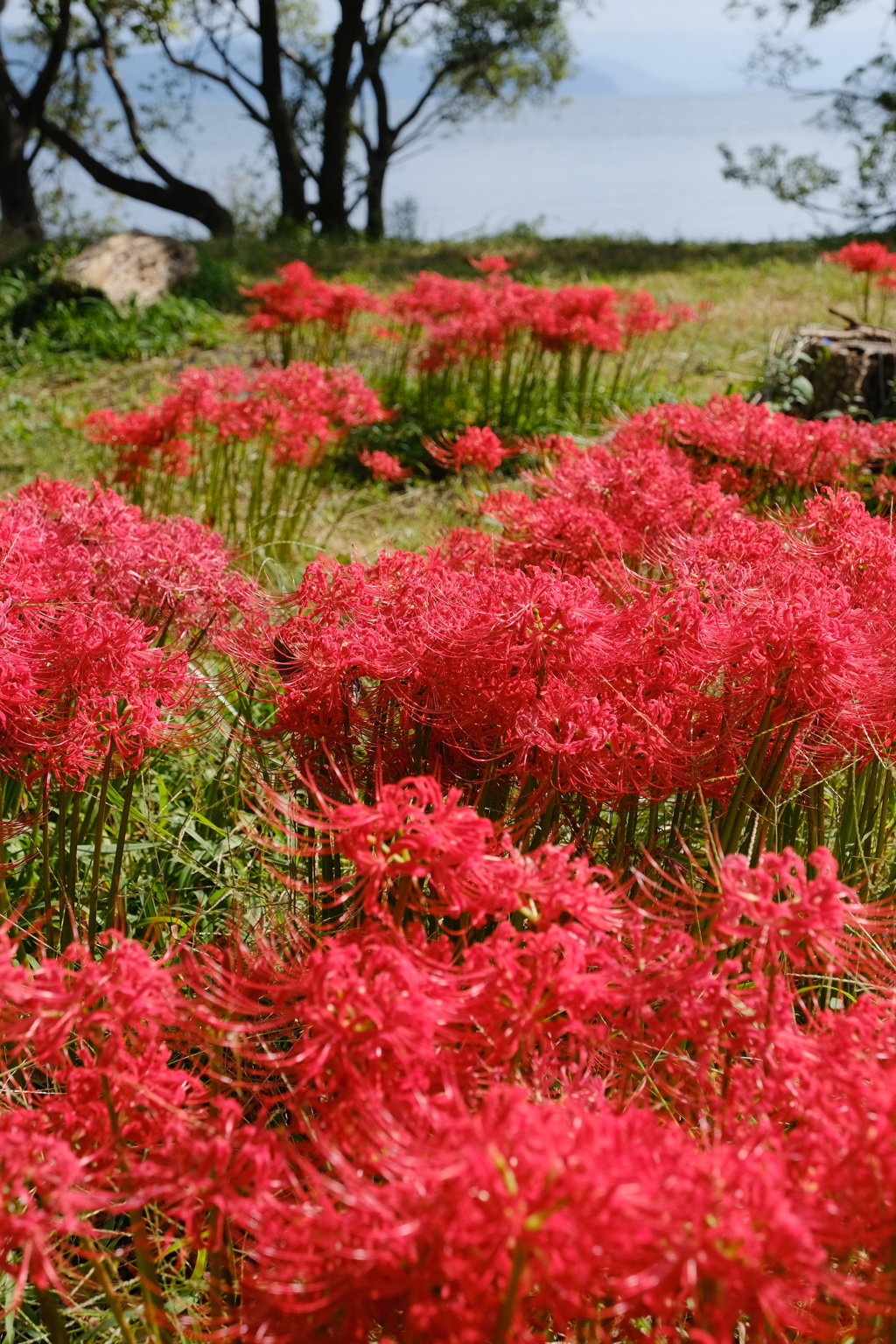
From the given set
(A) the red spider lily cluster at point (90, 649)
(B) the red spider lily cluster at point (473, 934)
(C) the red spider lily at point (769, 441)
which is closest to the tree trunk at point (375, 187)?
(C) the red spider lily at point (769, 441)

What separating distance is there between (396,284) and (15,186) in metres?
7.23

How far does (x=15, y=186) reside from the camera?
1614 centimetres

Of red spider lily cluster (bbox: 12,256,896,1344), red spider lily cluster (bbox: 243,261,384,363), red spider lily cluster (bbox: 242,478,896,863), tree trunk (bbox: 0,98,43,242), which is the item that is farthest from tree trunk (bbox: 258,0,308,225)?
red spider lily cluster (bbox: 242,478,896,863)

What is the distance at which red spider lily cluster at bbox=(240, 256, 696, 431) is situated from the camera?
640 cm

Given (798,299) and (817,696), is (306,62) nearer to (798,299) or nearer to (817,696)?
(798,299)

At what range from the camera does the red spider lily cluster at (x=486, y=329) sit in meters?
6.40

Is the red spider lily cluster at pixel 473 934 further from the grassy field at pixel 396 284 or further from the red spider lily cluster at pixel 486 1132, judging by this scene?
the grassy field at pixel 396 284

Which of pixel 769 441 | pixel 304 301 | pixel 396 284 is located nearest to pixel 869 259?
pixel 304 301

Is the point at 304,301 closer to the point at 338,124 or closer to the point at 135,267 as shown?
the point at 135,267

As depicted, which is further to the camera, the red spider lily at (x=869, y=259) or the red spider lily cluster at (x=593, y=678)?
the red spider lily at (x=869, y=259)

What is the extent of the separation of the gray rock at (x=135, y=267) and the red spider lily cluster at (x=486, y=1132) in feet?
35.4

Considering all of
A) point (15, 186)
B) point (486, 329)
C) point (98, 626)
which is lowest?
point (98, 626)

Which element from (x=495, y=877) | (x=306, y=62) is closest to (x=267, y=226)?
(x=306, y=62)

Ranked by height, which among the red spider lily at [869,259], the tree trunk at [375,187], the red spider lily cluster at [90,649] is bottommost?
the red spider lily cluster at [90,649]
